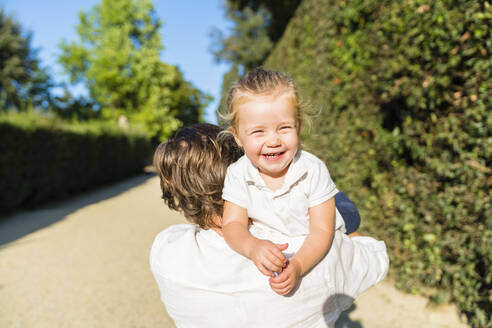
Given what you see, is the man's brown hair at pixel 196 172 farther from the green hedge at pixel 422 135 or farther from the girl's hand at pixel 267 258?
the green hedge at pixel 422 135

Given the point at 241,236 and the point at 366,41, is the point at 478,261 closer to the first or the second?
the point at 241,236

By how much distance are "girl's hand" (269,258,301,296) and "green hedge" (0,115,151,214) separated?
29.8ft

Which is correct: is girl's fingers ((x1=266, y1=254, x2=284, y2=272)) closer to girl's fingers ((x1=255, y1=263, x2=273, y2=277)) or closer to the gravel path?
girl's fingers ((x1=255, y1=263, x2=273, y2=277))

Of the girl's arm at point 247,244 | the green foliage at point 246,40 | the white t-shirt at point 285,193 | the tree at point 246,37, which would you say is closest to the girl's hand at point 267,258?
the girl's arm at point 247,244

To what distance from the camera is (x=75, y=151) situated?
11.7 m

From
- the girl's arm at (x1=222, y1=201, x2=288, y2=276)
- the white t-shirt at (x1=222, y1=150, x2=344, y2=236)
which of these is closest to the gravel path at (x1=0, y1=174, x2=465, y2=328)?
the white t-shirt at (x1=222, y1=150, x2=344, y2=236)

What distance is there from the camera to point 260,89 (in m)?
1.52

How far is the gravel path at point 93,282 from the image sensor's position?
11.6 feet

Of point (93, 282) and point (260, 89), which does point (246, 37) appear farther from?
point (260, 89)

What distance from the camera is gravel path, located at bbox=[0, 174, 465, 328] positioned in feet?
11.6

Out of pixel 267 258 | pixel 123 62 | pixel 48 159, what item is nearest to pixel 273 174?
pixel 267 258

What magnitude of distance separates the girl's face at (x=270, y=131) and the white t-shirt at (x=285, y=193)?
8 cm

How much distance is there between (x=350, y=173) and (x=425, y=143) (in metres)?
1.29

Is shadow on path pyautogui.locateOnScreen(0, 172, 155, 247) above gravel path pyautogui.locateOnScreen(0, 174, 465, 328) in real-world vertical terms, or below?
below
